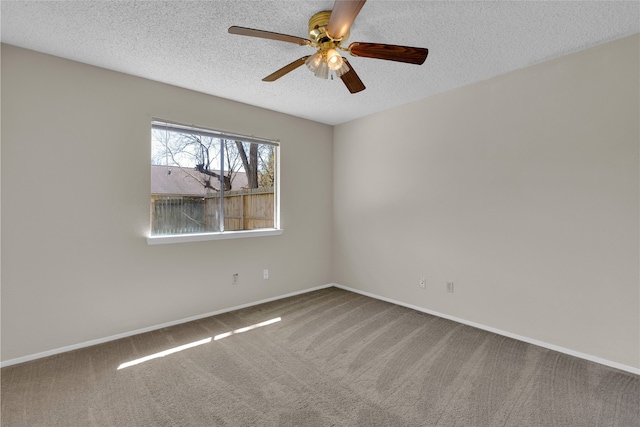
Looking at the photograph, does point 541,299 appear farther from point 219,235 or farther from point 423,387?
point 219,235

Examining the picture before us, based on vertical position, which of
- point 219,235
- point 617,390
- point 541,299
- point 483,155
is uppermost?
point 483,155

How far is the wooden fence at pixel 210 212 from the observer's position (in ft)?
9.80

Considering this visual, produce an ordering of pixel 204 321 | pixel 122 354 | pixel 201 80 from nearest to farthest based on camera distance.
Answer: pixel 122 354
pixel 201 80
pixel 204 321

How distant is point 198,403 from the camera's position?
5.96 ft

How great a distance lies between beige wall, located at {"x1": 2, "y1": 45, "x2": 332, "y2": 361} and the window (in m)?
0.12

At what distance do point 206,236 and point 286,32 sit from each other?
2.13 m

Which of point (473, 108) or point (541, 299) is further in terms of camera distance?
point (473, 108)

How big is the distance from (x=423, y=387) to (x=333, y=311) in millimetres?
1493

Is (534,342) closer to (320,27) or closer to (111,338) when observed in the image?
(320,27)

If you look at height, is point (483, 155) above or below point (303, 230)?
above

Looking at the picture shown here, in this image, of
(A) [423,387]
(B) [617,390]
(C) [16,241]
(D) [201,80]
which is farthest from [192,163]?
(B) [617,390]

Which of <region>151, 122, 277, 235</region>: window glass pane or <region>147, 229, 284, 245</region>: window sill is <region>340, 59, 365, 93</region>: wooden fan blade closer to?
<region>151, 122, 277, 235</region>: window glass pane

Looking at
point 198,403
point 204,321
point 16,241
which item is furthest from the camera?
point 204,321

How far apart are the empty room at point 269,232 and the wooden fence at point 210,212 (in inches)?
1.2
